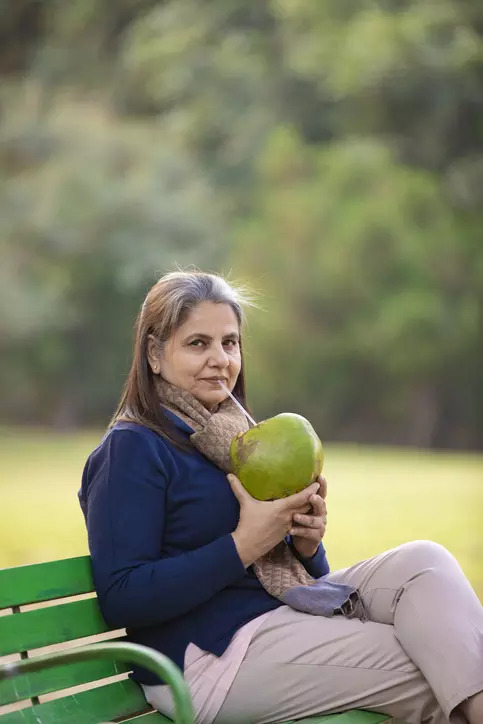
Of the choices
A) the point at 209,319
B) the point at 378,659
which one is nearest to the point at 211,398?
the point at 209,319

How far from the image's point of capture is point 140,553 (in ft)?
5.77

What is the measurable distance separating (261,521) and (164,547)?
0.62ft

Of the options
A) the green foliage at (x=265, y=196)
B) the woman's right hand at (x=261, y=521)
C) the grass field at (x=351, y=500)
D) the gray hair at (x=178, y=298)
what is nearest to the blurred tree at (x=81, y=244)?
the green foliage at (x=265, y=196)

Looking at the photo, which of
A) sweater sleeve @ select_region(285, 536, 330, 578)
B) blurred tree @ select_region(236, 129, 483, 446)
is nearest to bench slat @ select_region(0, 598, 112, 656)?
sweater sleeve @ select_region(285, 536, 330, 578)

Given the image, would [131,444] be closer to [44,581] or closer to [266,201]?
[44,581]

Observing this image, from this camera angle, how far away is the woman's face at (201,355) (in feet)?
6.50

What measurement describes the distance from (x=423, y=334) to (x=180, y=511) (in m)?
10.8

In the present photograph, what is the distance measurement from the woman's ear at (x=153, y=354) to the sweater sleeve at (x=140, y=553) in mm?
227

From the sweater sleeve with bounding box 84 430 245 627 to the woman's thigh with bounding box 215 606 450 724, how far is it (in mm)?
145

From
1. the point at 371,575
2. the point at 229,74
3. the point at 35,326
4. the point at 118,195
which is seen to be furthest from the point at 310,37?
the point at 371,575

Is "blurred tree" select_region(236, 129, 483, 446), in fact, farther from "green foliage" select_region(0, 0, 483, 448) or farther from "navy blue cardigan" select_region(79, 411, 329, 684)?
"navy blue cardigan" select_region(79, 411, 329, 684)

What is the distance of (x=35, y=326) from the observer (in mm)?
12188

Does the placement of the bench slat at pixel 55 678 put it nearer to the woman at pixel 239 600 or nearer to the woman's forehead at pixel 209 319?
the woman at pixel 239 600

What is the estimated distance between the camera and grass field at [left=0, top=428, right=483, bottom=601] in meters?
8.63
